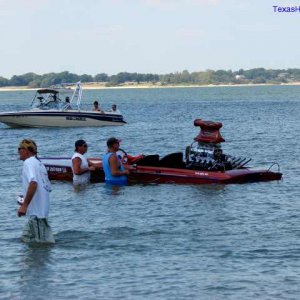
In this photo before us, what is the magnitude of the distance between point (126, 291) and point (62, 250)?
2384 mm

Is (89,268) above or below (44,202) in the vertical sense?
below

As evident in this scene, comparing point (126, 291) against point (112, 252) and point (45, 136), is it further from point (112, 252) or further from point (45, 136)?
point (45, 136)

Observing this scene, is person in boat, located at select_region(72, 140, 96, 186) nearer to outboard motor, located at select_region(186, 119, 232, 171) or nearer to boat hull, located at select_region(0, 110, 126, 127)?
outboard motor, located at select_region(186, 119, 232, 171)

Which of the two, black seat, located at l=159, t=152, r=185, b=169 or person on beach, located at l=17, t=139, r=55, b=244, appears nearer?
person on beach, located at l=17, t=139, r=55, b=244

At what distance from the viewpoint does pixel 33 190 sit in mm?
11281

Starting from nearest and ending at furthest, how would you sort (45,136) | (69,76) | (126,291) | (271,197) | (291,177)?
(126,291) < (271,197) < (291,177) < (45,136) < (69,76)

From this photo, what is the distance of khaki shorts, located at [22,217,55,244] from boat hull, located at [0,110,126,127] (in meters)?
32.4

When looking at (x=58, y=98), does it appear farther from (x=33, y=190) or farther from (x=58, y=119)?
(x=33, y=190)

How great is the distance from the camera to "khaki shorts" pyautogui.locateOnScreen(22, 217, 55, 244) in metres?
12.0

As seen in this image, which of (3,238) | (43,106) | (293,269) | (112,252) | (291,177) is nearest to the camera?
(293,269)

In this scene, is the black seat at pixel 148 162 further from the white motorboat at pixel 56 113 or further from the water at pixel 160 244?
the white motorboat at pixel 56 113

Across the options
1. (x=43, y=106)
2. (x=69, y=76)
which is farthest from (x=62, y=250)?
(x=69, y=76)

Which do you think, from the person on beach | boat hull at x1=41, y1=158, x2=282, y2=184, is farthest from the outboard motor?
the person on beach

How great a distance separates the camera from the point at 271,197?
18.6m
